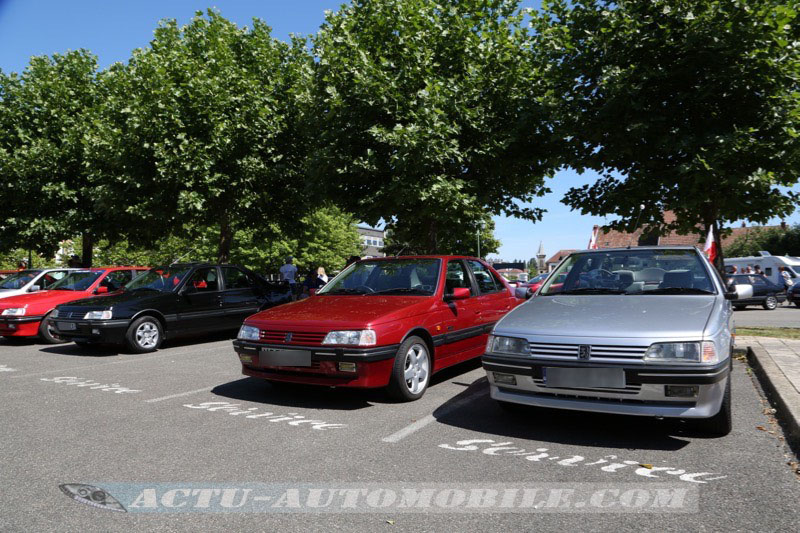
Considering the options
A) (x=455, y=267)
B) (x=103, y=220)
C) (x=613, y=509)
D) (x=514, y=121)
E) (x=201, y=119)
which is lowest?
(x=613, y=509)

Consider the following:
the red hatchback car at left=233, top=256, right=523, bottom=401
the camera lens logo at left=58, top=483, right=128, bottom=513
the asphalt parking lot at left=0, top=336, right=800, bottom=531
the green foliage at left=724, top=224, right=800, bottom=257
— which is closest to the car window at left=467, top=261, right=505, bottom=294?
the red hatchback car at left=233, top=256, right=523, bottom=401

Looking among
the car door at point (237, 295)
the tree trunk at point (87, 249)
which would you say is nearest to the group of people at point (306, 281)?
the car door at point (237, 295)

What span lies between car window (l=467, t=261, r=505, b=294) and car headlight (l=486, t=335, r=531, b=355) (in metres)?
2.81

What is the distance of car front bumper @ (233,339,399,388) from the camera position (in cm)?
→ 544

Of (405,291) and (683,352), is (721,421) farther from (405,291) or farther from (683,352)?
(405,291)

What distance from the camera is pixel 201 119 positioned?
1608 centimetres

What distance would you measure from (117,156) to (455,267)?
516 inches

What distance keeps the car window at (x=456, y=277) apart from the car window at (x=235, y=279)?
590cm

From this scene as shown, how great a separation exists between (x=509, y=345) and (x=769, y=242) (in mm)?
62589

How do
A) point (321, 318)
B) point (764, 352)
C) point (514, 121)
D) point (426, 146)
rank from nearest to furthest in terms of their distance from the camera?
point (321, 318), point (764, 352), point (426, 146), point (514, 121)

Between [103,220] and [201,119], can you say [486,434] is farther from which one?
[103,220]

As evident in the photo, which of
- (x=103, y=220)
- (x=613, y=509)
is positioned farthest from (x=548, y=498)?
(x=103, y=220)

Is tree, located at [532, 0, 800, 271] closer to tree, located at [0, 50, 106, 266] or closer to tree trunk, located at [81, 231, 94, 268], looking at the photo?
tree, located at [0, 50, 106, 266]

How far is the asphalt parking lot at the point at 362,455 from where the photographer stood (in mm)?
3094
